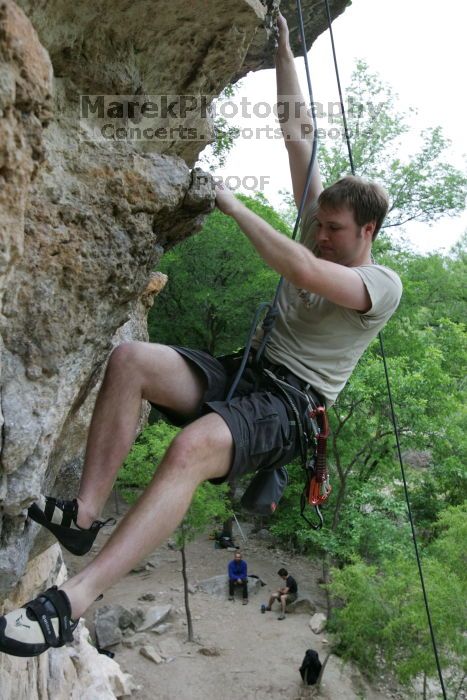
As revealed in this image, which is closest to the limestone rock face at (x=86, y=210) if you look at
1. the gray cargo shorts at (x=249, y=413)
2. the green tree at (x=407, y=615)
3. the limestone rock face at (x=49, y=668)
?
the gray cargo shorts at (x=249, y=413)

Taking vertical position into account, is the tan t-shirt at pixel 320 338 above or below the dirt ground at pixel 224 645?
above

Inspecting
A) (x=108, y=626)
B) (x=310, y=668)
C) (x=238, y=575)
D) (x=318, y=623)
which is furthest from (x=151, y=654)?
(x=318, y=623)

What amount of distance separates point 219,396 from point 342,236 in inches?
40.8

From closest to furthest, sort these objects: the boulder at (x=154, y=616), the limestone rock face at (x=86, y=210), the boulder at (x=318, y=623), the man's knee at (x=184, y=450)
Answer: the man's knee at (x=184, y=450) < the limestone rock face at (x=86, y=210) < the boulder at (x=154, y=616) < the boulder at (x=318, y=623)

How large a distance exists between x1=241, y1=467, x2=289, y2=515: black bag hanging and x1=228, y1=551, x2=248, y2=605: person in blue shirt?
42.0 feet

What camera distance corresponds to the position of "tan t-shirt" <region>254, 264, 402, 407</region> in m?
3.36

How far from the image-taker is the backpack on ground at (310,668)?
12237mm

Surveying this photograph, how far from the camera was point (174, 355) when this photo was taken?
3.23m

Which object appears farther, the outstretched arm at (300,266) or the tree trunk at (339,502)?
the tree trunk at (339,502)

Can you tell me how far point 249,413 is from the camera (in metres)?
3.02

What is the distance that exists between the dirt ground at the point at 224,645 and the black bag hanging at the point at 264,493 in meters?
9.65

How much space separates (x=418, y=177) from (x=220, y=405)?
70.3ft

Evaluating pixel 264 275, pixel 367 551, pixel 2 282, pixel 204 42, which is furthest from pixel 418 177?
pixel 2 282

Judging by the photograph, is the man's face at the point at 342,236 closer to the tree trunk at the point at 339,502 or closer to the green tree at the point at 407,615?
the green tree at the point at 407,615
